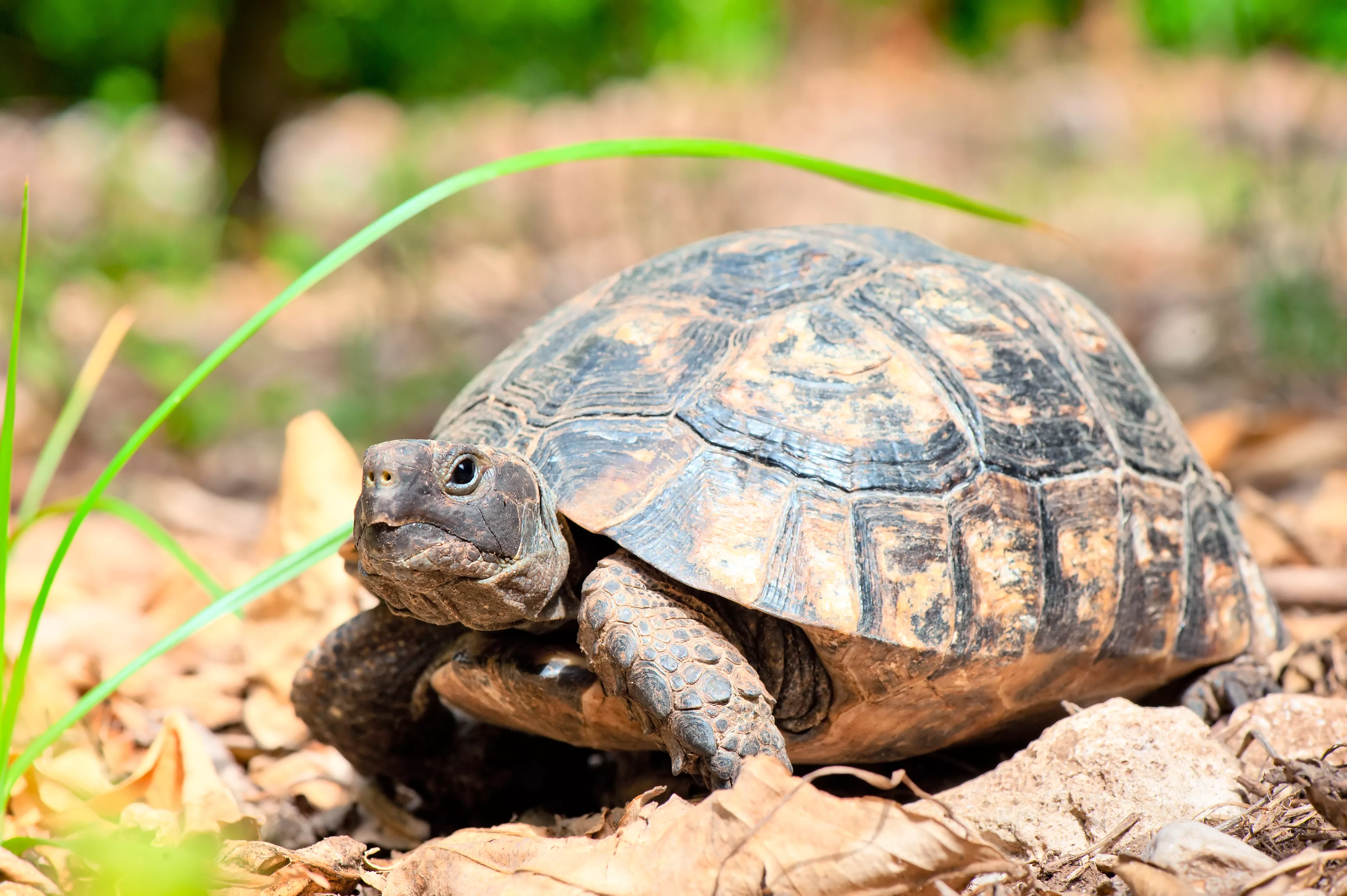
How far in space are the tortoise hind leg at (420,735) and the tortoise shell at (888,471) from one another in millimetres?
519

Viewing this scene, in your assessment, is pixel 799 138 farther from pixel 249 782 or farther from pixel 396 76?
pixel 396 76

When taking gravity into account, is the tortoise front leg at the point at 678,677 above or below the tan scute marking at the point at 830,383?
below

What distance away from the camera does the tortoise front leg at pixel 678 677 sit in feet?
6.73

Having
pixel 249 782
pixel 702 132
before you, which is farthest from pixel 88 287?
pixel 249 782

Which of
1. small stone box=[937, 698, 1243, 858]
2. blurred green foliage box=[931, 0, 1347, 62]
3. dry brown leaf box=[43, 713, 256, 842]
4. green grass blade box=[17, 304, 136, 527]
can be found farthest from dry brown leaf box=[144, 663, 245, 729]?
blurred green foliage box=[931, 0, 1347, 62]

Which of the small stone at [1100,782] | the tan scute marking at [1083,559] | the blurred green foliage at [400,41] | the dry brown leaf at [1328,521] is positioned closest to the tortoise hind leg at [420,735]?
the small stone at [1100,782]

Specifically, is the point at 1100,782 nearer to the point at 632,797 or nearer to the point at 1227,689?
the point at 1227,689

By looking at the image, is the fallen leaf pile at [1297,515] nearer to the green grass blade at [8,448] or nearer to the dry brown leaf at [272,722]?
the dry brown leaf at [272,722]

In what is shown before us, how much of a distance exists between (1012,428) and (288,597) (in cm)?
215

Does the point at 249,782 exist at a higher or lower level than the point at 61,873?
lower

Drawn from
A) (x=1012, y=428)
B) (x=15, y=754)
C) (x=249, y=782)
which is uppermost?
(x=1012, y=428)

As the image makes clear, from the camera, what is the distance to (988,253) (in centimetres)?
886

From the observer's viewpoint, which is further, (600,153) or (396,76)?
(396,76)

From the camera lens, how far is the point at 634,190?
898 centimetres
